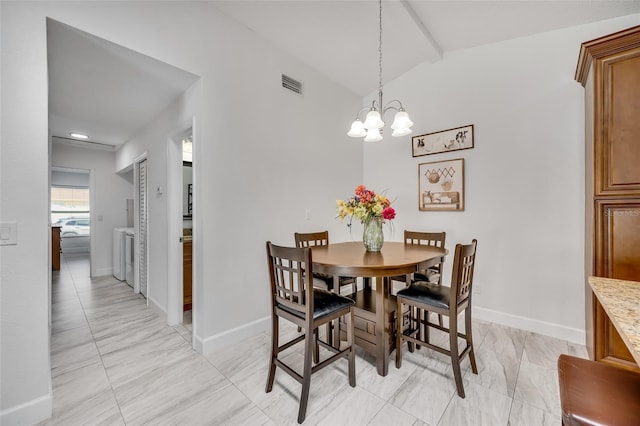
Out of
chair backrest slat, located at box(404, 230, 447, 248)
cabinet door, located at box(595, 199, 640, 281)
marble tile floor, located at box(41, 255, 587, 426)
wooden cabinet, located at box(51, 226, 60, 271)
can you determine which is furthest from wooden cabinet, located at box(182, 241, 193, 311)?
wooden cabinet, located at box(51, 226, 60, 271)

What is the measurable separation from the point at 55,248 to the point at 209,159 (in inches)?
245

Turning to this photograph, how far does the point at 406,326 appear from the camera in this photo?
2.34 meters

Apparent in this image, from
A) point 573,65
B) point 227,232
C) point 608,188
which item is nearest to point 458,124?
point 573,65

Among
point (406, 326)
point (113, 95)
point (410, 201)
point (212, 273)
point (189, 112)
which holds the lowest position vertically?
point (406, 326)

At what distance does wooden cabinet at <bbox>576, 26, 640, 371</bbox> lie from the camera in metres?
1.75

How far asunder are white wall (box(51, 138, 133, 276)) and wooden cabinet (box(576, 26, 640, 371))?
7021 millimetres

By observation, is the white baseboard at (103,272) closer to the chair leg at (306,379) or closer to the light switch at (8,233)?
the light switch at (8,233)

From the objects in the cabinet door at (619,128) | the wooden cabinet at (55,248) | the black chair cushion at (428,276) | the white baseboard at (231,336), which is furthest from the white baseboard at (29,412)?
the wooden cabinet at (55,248)

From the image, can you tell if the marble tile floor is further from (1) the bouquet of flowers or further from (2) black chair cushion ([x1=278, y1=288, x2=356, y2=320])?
(1) the bouquet of flowers

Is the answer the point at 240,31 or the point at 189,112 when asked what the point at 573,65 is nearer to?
the point at 240,31

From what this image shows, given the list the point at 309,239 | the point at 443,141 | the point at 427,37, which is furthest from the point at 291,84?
the point at 443,141

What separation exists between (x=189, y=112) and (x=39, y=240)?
1.51 metres

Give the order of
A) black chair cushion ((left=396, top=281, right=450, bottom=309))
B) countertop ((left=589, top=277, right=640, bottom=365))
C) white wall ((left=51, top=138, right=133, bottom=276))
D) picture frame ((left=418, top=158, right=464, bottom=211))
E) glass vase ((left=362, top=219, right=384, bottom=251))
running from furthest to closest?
white wall ((left=51, top=138, right=133, bottom=276)), picture frame ((left=418, top=158, right=464, bottom=211)), glass vase ((left=362, top=219, right=384, bottom=251)), black chair cushion ((left=396, top=281, right=450, bottom=309)), countertop ((left=589, top=277, right=640, bottom=365))

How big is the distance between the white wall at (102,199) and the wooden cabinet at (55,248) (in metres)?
1.61
